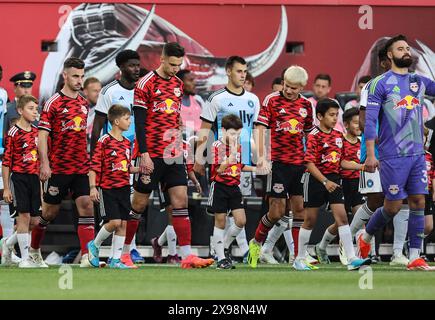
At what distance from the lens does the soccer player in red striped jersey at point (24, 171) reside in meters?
15.1

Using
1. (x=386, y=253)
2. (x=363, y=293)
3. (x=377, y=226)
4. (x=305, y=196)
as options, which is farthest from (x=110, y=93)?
(x=363, y=293)

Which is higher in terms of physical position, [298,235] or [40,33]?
[40,33]

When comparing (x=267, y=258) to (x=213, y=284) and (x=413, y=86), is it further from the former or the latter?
(x=213, y=284)

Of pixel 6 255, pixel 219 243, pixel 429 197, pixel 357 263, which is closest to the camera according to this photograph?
pixel 357 263

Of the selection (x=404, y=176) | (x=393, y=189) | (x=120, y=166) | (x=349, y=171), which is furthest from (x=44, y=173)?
(x=349, y=171)

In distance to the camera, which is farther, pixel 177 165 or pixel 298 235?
pixel 298 235

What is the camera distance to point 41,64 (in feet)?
61.5

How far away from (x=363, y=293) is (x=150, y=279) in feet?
8.43

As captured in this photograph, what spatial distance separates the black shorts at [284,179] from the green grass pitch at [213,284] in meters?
1.25

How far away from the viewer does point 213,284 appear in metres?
11.6

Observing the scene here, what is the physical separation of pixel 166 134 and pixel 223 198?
0.99m

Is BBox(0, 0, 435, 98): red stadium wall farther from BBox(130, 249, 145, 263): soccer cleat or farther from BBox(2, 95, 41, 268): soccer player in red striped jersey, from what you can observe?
BBox(2, 95, 41, 268): soccer player in red striped jersey
